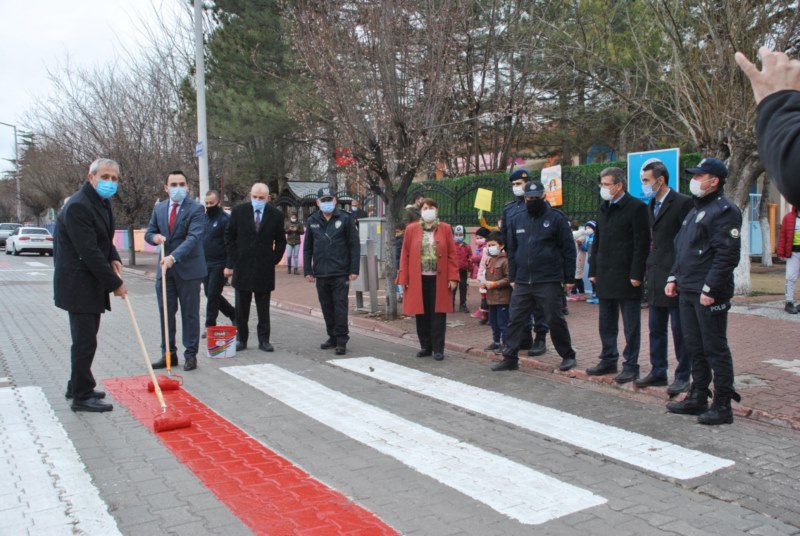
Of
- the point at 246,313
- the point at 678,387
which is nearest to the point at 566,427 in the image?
the point at 678,387

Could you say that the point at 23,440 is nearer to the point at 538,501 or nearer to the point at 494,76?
the point at 538,501

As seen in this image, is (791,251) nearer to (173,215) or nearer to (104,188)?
(173,215)

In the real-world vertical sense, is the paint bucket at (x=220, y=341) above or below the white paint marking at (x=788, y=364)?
above

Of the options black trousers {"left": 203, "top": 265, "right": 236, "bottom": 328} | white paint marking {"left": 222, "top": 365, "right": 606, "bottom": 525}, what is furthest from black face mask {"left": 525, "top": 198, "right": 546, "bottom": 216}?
black trousers {"left": 203, "top": 265, "right": 236, "bottom": 328}

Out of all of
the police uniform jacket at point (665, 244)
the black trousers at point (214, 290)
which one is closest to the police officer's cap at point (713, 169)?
the police uniform jacket at point (665, 244)

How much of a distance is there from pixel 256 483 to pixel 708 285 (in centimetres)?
381

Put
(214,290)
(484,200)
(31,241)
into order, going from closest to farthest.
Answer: (214,290) → (484,200) → (31,241)

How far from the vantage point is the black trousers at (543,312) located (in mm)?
7367

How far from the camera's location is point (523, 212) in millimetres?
7645

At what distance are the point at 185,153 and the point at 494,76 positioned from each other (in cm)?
1410

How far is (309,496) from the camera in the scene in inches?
159

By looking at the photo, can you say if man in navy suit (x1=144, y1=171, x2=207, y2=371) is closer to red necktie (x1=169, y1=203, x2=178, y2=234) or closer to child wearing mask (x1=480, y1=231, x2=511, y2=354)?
red necktie (x1=169, y1=203, x2=178, y2=234)

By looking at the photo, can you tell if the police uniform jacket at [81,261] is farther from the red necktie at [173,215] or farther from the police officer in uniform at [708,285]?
the police officer in uniform at [708,285]

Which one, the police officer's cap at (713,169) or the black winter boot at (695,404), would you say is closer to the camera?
the police officer's cap at (713,169)
